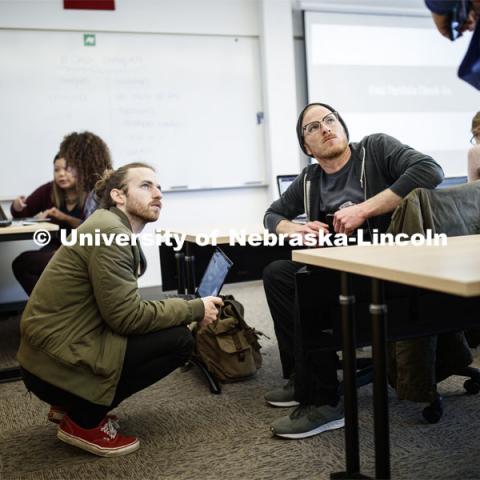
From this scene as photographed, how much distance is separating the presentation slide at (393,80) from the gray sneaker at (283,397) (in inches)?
128

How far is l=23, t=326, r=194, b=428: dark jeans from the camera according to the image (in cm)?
158

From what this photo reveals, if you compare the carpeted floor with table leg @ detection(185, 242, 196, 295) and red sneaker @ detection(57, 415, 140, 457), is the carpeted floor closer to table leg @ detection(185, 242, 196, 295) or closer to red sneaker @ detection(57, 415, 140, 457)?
red sneaker @ detection(57, 415, 140, 457)

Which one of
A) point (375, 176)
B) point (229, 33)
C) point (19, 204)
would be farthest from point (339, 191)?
point (229, 33)

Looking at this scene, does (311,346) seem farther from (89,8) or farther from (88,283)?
(89,8)

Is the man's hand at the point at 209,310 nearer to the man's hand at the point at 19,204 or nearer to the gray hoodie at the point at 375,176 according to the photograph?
the gray hoodie at the point at 375,176

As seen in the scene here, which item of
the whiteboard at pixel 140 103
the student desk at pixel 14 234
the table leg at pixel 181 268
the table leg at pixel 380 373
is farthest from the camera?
the whiteboard at pixel 140 103

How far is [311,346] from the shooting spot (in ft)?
4.77

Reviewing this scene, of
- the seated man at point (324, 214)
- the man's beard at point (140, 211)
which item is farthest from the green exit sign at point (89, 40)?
the man's beard at point (140, 211)

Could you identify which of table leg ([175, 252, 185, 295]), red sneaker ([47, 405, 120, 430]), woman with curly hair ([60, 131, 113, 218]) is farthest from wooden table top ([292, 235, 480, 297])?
woman with curly hair ([60, 131, 113, 218])

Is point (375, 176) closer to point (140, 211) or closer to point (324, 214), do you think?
point (324, 214)

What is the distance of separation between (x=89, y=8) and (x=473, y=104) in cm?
355

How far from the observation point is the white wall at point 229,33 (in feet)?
13.7

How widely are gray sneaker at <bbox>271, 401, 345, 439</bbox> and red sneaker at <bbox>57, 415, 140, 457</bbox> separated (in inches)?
17.5

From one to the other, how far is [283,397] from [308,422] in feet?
0.98
